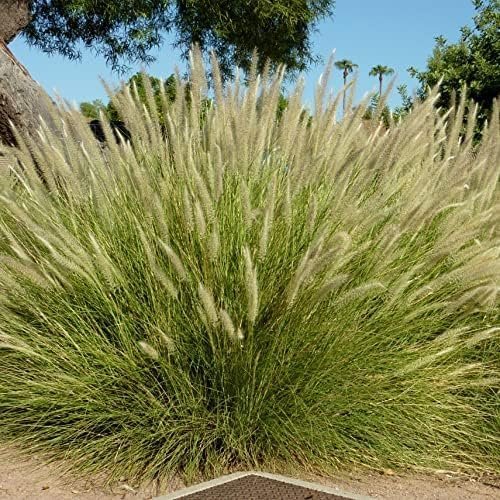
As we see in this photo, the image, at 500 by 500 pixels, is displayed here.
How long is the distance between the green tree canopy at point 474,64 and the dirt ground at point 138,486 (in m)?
7.25

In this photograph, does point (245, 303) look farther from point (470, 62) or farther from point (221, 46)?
point (221, 46)

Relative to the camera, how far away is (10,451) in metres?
3.28

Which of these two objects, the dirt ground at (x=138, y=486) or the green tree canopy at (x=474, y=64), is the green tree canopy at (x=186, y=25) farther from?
the dirt ground at (x=138, y=486)

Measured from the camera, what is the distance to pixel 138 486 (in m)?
2.99

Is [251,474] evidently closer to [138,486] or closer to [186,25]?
[138,486]

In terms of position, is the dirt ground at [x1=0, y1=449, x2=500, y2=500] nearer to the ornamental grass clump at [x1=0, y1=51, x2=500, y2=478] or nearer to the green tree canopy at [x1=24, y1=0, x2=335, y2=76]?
the ornamental grass clump at [x1=0, y1=51, x2=500, y2=478]

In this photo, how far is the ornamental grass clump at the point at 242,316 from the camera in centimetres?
305

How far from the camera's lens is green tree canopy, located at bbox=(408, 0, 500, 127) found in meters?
9.74

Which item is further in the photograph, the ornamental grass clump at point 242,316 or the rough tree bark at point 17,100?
the rough tree bark at point 17,100

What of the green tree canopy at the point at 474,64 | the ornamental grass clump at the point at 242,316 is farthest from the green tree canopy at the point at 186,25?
the ornamental grass clump at the point at 242,316

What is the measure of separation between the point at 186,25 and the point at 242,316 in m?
13.1

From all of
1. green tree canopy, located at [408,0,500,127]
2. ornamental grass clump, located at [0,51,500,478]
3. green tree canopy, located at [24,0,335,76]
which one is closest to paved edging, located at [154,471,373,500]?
ornamental grass clump, located at [0,51,500,478]

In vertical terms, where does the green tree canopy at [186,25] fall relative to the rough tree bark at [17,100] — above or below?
above

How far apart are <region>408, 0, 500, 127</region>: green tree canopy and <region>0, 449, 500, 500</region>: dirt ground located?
7.25m
